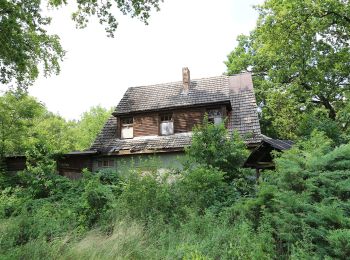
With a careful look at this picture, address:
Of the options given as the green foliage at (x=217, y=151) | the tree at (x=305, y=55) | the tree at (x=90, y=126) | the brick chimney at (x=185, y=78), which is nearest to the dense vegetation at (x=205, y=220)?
the green foliage at (x=217, y=151)

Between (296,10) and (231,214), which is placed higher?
(296,10)

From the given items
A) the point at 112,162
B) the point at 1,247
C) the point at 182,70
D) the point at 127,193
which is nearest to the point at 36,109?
the point at 112,162

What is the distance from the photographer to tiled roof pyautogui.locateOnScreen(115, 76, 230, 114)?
22.9 m

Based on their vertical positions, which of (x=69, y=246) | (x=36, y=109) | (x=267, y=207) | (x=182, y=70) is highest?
(x=182, y=70)

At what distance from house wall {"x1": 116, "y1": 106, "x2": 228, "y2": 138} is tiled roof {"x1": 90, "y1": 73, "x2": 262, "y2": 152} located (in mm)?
448

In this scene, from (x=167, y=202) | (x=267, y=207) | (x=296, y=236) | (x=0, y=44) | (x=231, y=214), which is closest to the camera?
(x=296, y=236)

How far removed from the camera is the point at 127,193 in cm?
999

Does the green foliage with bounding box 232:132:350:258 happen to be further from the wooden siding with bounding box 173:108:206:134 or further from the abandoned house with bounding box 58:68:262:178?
the wooden siding with bounding box 173:108:206:134

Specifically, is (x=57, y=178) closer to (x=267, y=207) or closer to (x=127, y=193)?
(x=127, y=193)

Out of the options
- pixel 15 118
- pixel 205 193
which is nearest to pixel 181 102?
pixel 15 118

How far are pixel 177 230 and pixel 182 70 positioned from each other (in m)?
18.3

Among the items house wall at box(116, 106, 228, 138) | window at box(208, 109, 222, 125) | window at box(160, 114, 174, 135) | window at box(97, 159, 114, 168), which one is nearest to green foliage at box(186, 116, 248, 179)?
house wall at box(116, 106, 228, 138)

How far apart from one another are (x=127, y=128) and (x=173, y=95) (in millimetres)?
4075

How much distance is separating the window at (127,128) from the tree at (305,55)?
10090 millimetres
